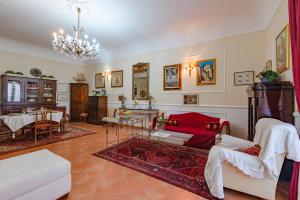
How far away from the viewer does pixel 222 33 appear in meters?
4.38

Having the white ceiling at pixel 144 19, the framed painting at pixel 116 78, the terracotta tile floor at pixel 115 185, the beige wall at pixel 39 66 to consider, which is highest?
the white ceiling at pixel 144 19

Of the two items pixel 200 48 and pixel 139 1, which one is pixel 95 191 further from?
pixel 200 48

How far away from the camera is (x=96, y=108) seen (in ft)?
22.9

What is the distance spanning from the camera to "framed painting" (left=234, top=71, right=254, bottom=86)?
4094 mm

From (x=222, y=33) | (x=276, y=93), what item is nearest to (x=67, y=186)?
(x=276, y=93)

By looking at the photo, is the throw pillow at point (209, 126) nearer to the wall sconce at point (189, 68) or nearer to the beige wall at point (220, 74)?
the beige wall at point (220, 74)

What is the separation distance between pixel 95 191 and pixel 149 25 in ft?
13.4

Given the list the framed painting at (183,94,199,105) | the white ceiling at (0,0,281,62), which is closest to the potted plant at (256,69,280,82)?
the white ceiling at (0,0,281,62)

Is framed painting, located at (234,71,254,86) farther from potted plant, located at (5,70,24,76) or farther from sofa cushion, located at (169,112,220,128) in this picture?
potted plant, located at (5,70,24,76)

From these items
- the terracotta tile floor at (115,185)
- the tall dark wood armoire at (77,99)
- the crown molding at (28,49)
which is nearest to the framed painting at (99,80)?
the tall dark wood armoire at (77,99)

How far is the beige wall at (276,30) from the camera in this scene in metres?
2.53

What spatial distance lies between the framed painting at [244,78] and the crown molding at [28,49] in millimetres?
7385

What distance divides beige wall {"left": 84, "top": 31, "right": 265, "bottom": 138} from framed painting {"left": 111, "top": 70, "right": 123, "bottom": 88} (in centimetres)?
157

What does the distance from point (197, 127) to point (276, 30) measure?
113 inches
